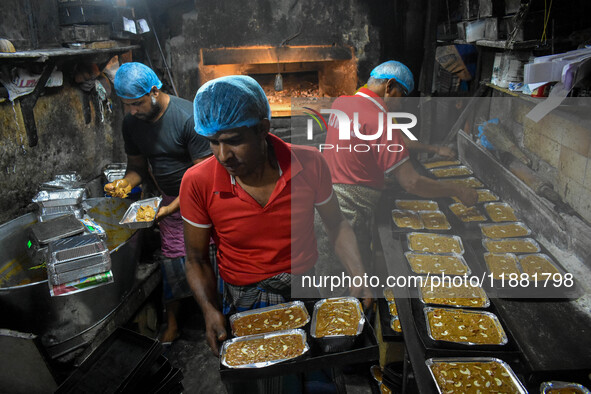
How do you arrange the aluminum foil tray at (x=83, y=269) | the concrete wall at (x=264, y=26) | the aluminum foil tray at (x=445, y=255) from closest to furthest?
the aluminum foil tray at (x=83, y=269) → the aluminum foil tray at (x=445, y=255) → the concrete wall at (x=264, y=26)

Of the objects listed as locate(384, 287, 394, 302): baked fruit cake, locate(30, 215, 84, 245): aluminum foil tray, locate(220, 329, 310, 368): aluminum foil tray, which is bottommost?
locate(384, 287, 394, 302): baked fruit cake

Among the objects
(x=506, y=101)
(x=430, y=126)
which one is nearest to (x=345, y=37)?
(x=430, y=126)

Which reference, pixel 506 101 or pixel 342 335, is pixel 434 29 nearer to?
pixel 506 101

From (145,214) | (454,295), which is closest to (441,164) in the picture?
(454,295)

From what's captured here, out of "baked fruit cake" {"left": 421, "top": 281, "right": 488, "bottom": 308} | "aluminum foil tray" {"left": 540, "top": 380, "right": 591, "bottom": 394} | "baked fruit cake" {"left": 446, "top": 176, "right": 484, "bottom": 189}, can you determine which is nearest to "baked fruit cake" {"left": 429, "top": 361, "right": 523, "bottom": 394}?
"aluminum foil tray" {"left": 540, "top": 380, "right": 591, "bottom": 394}

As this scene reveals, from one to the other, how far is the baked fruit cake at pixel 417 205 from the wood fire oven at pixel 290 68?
11.8 ft

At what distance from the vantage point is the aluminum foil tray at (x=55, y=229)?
2.84m

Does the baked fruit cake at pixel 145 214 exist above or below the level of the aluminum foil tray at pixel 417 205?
above

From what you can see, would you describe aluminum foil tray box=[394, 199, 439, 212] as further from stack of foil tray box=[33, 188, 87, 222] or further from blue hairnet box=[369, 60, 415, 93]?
stack of foil tray box=[33, 188, 87, 222]

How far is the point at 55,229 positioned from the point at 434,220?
3152 millimetres

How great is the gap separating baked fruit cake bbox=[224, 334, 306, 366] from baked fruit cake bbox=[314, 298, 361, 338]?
0.42 feet

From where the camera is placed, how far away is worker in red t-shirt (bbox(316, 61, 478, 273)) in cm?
347

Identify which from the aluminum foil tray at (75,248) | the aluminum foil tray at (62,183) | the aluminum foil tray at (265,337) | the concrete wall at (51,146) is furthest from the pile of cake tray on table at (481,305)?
the concrete wall at (51,146)

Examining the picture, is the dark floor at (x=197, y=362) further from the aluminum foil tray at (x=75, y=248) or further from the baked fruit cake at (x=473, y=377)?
the aluminum foil tray at (x=75, y=248)
